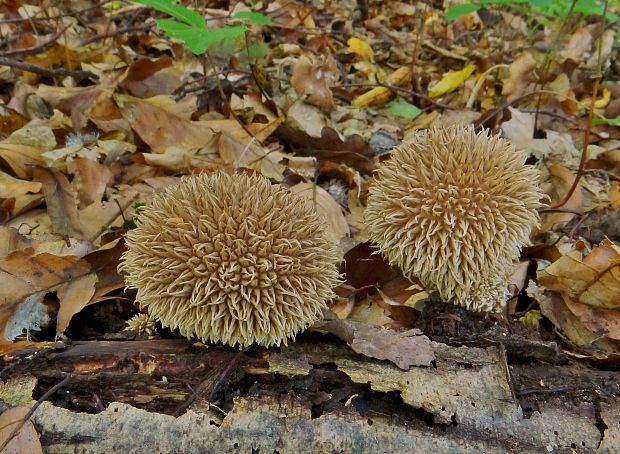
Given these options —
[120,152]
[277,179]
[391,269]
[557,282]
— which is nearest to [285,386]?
[391,269]

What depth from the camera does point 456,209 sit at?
8.28 ft

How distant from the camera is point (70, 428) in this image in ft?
6.63

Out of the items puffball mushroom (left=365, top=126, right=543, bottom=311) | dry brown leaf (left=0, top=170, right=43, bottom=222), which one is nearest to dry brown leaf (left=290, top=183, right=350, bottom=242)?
puffball mushroom (left=365, top=126, right=543, bottom=311)

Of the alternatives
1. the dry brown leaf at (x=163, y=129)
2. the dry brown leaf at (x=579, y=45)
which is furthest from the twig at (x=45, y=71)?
the dry brown leaf at (x=579, y=45)

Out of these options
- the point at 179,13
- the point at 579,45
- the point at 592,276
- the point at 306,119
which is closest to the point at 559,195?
the point at 592,276

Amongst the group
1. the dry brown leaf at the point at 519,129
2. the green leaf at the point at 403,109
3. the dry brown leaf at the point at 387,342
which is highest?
the dry brown leaf at the point at 387,342

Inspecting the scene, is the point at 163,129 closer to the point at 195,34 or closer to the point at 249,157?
the point at 249,157

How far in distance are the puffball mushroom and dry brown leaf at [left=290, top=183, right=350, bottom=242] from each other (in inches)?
25.4

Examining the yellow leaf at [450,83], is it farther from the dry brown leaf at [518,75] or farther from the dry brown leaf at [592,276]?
the dry brown leaf at [592,276]

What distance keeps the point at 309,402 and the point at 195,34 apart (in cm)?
243

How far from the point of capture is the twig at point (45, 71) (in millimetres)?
4006

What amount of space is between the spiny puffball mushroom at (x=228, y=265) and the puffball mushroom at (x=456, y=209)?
498 millimetres

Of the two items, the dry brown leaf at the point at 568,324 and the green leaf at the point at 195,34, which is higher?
the green leaf at the point at 195,34

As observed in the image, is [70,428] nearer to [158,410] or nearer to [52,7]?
[158,410]
